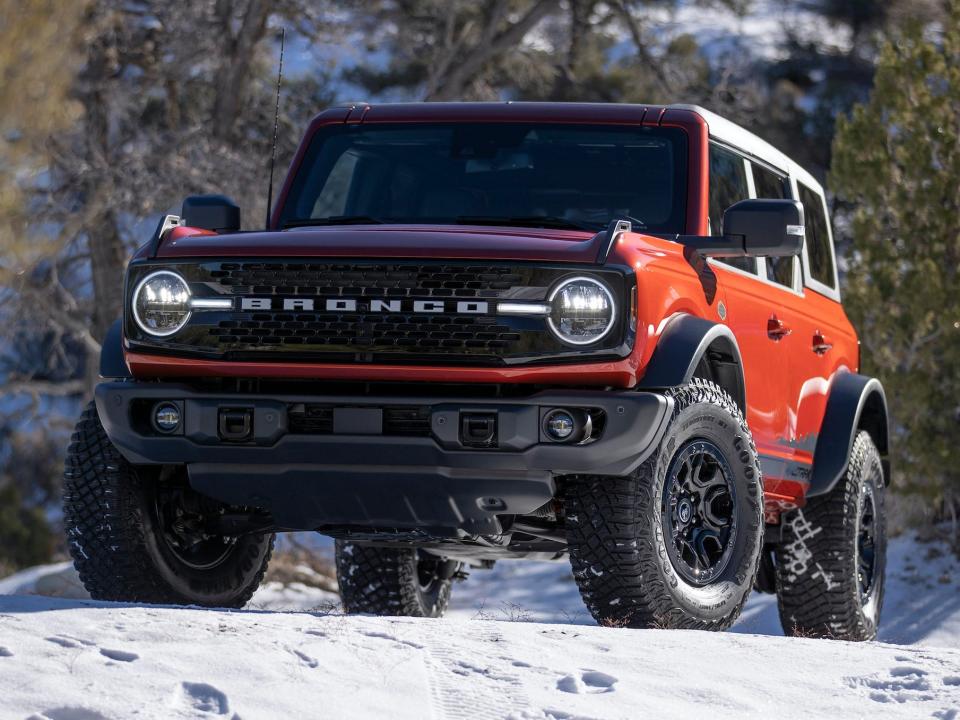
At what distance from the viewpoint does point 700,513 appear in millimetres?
5871

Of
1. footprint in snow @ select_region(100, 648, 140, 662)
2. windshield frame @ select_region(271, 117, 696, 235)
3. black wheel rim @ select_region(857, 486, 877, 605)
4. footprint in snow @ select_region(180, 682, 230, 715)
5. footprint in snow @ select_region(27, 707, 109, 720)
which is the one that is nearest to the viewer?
footprint in snow @ select_region(27, 707, 109, 720)

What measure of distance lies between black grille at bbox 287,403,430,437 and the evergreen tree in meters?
10.5

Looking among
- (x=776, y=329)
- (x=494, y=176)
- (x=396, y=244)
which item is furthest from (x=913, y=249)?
(x=396, y=244)

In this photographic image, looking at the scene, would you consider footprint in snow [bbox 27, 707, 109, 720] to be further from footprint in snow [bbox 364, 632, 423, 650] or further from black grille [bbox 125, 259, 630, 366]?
black grille [bbox 125, 259, 630, 366]

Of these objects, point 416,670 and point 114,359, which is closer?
point 416,670

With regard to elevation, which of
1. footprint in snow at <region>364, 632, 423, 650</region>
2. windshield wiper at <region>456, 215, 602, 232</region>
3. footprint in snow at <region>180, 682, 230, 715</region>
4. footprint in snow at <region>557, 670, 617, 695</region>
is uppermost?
windshield wiper at <region>456, 215, 602, 232</region>

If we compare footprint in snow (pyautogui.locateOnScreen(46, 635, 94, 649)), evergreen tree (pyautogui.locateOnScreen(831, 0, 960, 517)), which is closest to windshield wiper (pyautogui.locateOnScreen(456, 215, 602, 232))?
footprint in snow (pyautogui.locateOnScreen(46, 635, 94, 649))

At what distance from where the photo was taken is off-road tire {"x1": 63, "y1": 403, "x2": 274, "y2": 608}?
5.79m

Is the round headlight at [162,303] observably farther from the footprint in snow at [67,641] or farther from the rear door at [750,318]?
the rear door at [750,318]

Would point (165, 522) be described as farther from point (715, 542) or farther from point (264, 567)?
point (715, 542)

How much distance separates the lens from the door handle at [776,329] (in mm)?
6929

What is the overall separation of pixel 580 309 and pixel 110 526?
1.84 metres

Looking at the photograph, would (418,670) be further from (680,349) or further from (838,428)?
(838,428)

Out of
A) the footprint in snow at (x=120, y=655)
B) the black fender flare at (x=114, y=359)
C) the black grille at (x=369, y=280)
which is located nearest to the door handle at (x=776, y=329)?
the black grille at (x=369, y=280)
